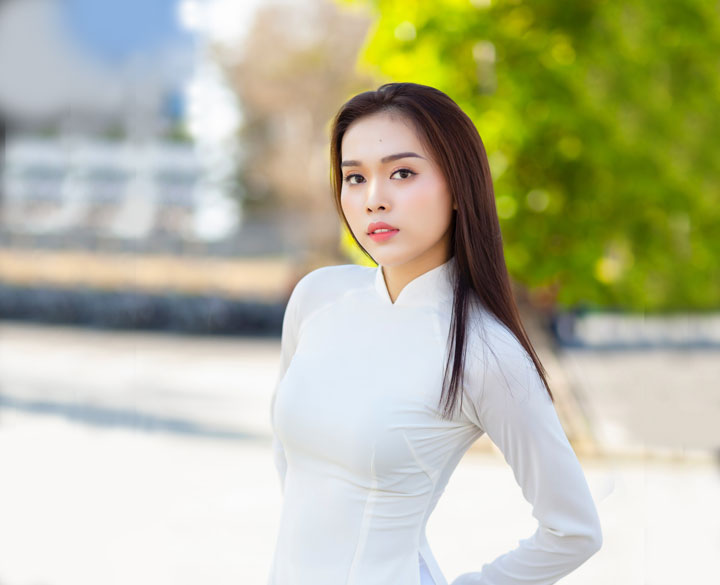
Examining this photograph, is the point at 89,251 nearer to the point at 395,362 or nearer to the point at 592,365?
the point at 592,365

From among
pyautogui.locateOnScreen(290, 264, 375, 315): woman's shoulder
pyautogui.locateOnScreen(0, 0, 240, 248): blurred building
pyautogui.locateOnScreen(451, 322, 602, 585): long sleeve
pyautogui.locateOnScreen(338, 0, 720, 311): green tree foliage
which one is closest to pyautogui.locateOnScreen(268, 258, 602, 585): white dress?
pyautogui.locateOnScreen(451, 322, 602, 585): long sleeve

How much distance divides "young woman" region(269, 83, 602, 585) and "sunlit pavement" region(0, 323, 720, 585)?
3095 mm

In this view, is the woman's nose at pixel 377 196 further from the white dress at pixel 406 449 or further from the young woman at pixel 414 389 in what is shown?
the white dress at pixel 406 449

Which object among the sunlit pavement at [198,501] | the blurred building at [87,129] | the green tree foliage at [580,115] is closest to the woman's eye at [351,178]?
the sunlit pavement at [198,501]

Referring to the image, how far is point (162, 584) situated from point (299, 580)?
317 centimetres

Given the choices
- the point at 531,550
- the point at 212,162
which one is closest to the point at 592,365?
the point at 531,550

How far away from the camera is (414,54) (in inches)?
235

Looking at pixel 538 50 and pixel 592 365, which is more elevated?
pixel 538 50

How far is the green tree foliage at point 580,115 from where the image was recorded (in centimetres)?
595

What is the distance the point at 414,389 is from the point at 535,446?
188mm

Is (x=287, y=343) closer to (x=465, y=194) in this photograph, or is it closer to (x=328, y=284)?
(x=328, y=284)

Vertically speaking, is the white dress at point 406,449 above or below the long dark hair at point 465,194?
below

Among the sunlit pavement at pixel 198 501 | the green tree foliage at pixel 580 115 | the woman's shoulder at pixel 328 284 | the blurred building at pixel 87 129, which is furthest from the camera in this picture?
the blurred building at pixel 87 129

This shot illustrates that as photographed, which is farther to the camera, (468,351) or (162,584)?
→ (162,584)
